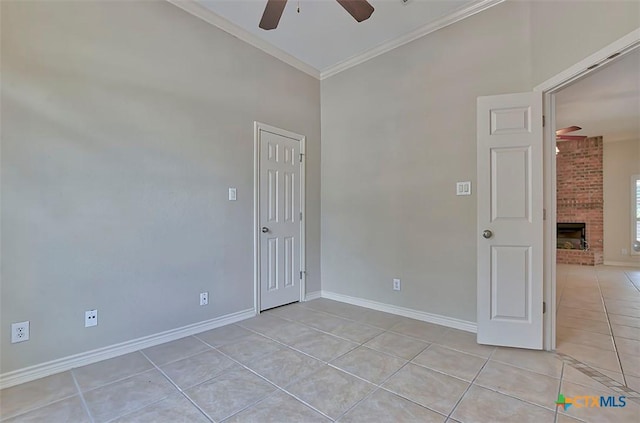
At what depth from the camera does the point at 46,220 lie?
6.51ft

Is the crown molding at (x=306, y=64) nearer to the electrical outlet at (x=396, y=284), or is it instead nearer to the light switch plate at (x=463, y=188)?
the light switch plate at (x=463, y=188)

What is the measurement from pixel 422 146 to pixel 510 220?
1108 mm

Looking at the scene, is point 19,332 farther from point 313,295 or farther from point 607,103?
point 607,103

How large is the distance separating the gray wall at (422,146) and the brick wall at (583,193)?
549cm

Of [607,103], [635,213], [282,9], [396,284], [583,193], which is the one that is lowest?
[396,284]

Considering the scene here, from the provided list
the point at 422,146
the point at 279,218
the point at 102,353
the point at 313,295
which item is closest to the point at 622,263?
the point at 422,146

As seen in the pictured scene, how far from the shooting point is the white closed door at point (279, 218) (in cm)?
329

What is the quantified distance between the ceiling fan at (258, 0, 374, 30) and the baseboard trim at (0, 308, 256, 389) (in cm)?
265

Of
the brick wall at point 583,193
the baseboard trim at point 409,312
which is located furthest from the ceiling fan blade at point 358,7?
the brick wall at point 583,193

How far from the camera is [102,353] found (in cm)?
219

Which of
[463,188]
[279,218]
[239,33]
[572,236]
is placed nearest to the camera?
[463,188]

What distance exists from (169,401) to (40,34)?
99.4 inches

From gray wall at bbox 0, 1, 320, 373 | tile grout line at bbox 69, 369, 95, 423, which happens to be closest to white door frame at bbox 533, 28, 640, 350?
gray wall at bbox 0, 1, 320, 373

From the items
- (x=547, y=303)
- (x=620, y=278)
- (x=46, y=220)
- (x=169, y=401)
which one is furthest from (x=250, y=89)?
(x=620, y=278)
